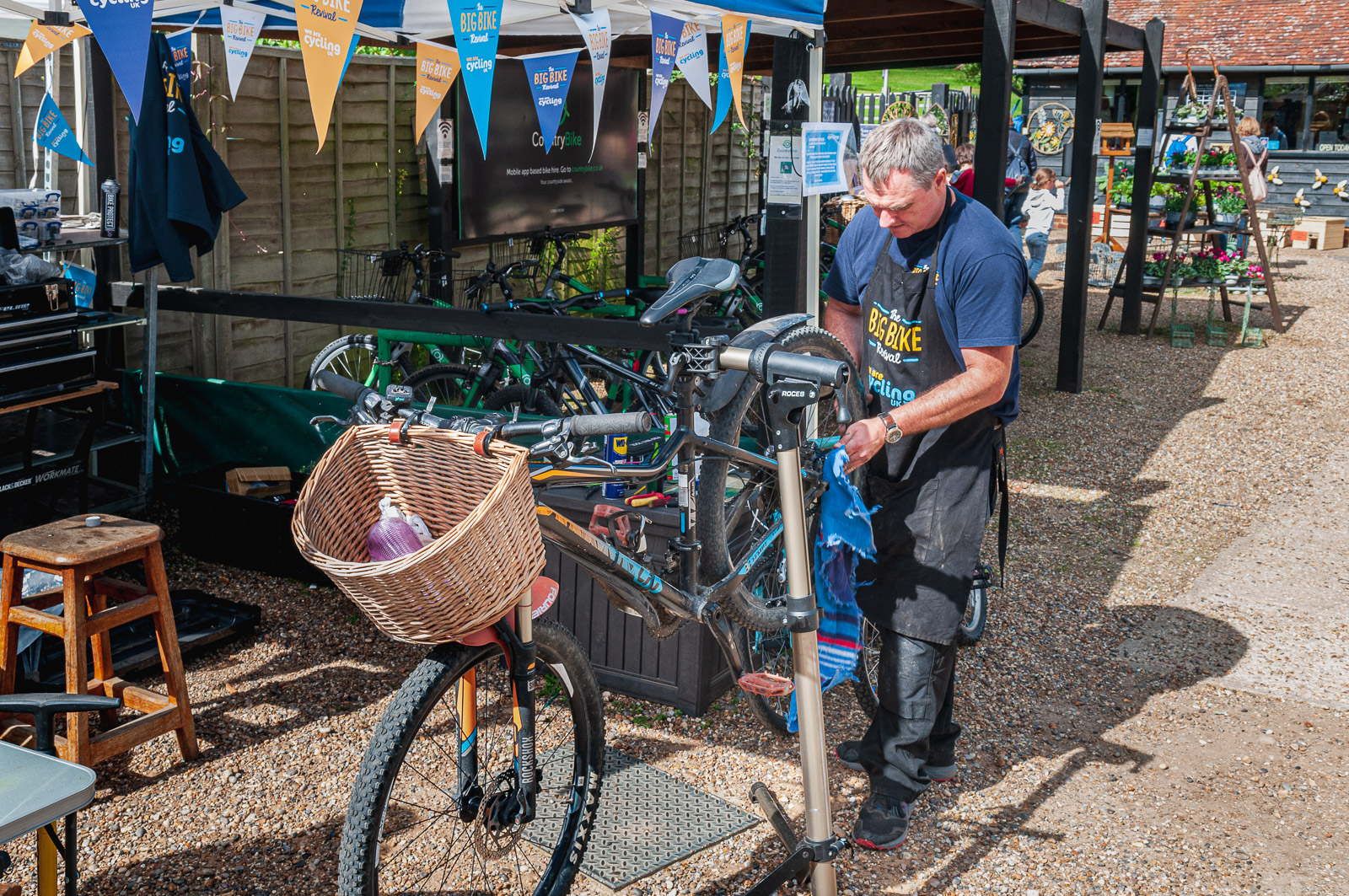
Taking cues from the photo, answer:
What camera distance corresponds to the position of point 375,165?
8.05 m

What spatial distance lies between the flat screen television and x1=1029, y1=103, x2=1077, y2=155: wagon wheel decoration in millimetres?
16071

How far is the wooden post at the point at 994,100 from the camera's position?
647cm

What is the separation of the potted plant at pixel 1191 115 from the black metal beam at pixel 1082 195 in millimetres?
2413

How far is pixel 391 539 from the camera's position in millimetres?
2174

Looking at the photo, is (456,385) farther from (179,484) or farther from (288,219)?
(288,219)

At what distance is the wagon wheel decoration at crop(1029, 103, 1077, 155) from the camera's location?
2355 centimetres

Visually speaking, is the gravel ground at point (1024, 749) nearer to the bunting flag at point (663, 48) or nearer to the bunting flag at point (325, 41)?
the bunting flag at point (325, 41)

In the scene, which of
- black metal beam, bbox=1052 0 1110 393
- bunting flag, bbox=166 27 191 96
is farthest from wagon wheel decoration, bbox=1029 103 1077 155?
bunting flag, bbox=166 27 191 96

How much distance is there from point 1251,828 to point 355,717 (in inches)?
109

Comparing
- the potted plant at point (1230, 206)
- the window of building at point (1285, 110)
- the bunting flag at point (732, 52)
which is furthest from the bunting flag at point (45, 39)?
the window of building at point (1285, 110)

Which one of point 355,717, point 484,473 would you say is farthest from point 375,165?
point 484,473

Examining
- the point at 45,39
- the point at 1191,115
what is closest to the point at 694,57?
the point at 45,39

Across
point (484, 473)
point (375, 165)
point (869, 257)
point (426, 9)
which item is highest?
point (426, 9)

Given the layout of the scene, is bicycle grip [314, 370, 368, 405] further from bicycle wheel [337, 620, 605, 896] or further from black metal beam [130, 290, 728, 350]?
black metal beam [130, 290, 728, 350]
